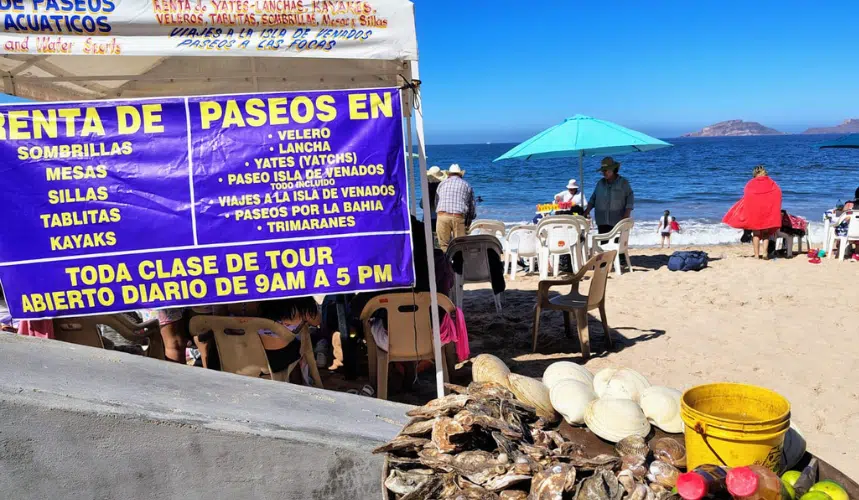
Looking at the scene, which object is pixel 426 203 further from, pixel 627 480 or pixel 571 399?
pixel 627 480

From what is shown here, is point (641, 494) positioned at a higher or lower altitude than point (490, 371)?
lower

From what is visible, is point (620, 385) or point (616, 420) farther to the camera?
point (620, 385)

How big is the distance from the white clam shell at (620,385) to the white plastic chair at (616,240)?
6.30 meters

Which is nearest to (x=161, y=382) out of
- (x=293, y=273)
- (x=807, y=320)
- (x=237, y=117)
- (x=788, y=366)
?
(x=293, y=273)

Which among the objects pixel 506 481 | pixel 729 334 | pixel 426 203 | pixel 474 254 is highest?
pixel 426 203

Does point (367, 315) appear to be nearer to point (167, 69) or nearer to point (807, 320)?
point (167, 69)

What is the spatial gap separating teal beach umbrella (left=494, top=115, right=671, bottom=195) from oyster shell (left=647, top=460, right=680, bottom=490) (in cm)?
694

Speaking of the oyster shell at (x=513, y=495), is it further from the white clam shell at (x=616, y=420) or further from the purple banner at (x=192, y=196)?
the purple banner at (x=192, y=196)

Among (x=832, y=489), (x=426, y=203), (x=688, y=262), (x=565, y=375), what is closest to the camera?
(x=832, y=489)

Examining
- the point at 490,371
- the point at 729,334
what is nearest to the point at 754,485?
the point at 490,371

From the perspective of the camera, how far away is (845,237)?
9.66 meters

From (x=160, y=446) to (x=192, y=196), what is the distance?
4.86ft

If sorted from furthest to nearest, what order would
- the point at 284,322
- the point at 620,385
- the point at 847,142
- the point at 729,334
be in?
the point at 847,142
the point at 729,334
the point at 284,322
the point at 620,385

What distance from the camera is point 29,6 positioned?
10.1 feet
